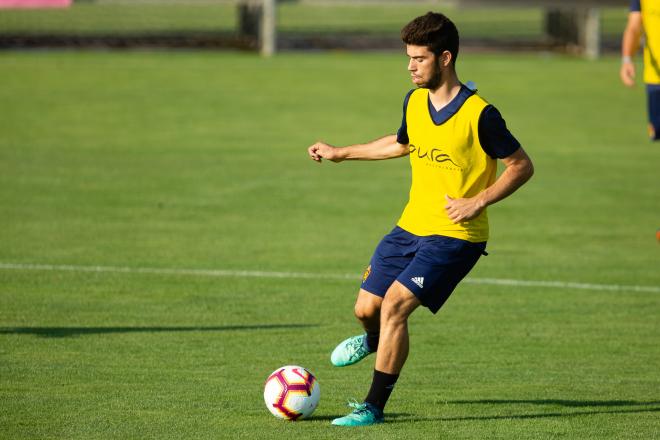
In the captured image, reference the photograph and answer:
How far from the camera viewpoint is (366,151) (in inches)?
322

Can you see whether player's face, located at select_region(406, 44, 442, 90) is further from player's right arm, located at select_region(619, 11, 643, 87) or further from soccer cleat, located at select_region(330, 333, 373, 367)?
player's right arm, located at select_region(619, 11, 643, 87)

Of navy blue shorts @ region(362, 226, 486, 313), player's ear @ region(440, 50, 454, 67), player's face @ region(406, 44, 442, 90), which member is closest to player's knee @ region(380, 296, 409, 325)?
navy blue shorts @ region(362, 226, 486, 313)

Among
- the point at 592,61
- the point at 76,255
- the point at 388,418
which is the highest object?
the point at 388,418

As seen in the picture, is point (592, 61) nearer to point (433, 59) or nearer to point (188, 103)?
point (188, 103)

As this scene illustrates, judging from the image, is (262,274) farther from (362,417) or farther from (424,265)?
(424,265)

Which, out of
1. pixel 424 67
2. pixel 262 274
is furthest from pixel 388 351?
pixel 262 274

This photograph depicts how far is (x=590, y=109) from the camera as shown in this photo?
2514 cm

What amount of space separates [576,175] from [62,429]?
12.8 m

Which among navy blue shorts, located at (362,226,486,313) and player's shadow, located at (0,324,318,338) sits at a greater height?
navy blue shorts, located at (362,226,486,313)

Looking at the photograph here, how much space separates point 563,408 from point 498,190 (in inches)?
69.0

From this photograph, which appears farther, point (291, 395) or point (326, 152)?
point (326, 152)

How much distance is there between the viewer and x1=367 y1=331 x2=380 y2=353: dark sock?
317 inches

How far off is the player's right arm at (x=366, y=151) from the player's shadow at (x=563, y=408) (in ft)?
5.67

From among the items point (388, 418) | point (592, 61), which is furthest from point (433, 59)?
point (592, 61)
